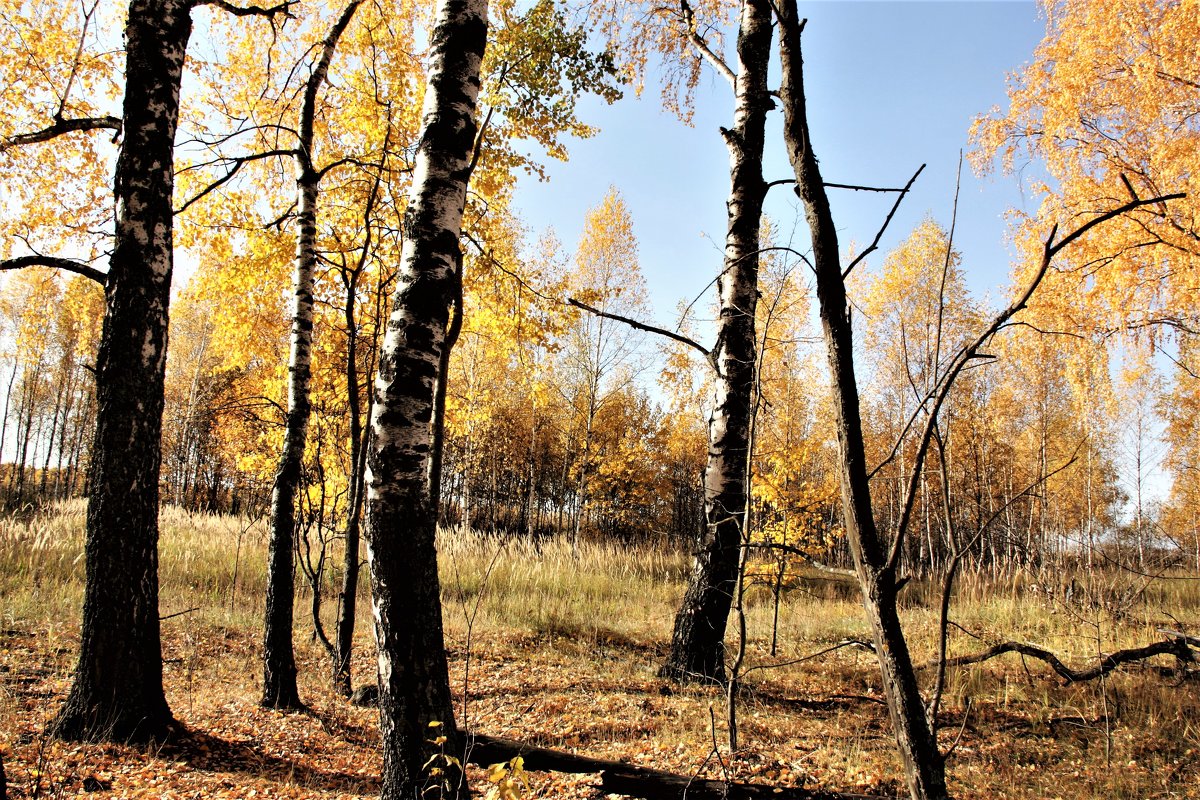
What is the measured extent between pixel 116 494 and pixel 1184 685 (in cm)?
748

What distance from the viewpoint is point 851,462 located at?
116 centimetres

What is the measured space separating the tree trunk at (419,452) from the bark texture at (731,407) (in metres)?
2.49

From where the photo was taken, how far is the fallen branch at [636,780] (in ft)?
7.20

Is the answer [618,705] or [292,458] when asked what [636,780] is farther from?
[292,458]

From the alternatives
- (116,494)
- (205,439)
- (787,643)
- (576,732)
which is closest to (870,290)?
(787,643)

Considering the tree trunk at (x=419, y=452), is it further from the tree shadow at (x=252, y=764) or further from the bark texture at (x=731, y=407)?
the bark texture at (x=731, y=407)

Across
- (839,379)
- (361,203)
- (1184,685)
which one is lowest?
(1184,685)

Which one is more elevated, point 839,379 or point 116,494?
point 839,379

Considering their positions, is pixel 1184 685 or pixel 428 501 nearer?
pixel 428 501

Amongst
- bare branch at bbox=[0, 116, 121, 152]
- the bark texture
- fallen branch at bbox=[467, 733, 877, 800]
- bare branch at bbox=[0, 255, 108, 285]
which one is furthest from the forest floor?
bare branch at bbox=[0, 116, 121, 152]

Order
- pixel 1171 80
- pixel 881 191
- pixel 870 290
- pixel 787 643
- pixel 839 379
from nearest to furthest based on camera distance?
pixel 839 379 < pixel 881 191 < pixel 787 643 < pixel 1171 80 < pixel 870 290

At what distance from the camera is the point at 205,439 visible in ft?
90.7

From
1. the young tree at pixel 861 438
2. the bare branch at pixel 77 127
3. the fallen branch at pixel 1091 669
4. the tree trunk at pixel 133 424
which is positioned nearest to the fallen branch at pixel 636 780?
the young tree at pixel 861 438

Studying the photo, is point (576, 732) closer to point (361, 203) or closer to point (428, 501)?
point (428, 501)
